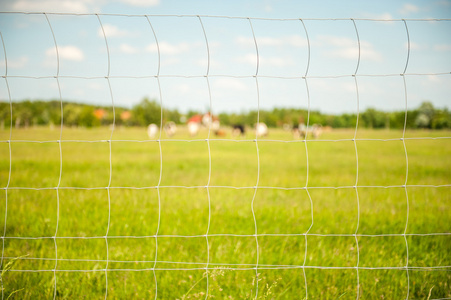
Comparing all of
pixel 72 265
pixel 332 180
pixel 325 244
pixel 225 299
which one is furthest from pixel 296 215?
pixel 332 180

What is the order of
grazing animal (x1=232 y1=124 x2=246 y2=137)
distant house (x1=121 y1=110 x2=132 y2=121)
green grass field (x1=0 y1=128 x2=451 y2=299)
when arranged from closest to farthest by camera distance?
green grass field (x1=0 y1=128 x2=451 y2=299) < grazing animal (x1=232 y1=124 x2=246 y2=137) < distant house (x1=121 y1=110 x2=132 y2=121)

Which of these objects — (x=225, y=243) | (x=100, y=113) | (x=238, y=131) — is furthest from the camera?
(x=100, y=113)

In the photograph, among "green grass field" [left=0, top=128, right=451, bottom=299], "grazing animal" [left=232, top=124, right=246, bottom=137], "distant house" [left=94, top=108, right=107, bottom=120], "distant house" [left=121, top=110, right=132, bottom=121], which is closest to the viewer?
"green grass field" [left=0, top=128, right=451, bottom=299]

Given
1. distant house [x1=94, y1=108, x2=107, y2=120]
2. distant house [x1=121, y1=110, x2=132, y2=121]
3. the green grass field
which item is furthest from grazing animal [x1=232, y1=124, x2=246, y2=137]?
the green grass field

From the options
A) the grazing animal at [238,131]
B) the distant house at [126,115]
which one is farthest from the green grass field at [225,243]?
the distant house at [126,115]

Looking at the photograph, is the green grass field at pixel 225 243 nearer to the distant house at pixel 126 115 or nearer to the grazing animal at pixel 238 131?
the grazing animal at pixel 238 131

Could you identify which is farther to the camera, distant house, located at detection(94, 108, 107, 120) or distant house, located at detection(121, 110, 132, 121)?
distant house, located at detection(121, 110, 132, 121)

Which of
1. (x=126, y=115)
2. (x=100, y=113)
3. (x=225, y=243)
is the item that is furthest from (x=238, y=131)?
(x=225, y=243)

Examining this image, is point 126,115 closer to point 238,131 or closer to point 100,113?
point 100,113

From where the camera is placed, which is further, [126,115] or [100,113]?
[126,115]

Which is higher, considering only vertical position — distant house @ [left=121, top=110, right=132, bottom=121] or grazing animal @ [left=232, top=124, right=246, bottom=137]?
distant house @ [left=121, top=110, right=132, bottom=121]

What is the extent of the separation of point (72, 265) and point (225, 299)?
4.72ft

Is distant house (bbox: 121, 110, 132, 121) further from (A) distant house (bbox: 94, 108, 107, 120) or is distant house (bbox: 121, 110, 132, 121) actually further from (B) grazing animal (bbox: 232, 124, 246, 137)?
(B) grazing animal (bbox: 232, 124, 246, 137)

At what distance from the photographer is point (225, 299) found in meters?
2.56
